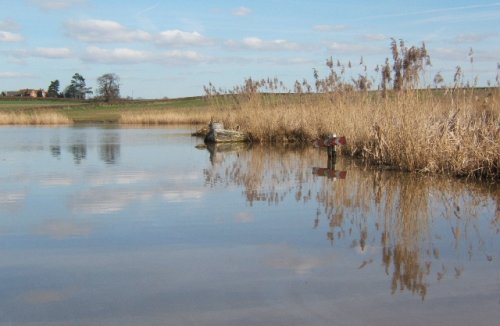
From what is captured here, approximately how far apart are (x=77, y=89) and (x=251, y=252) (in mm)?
111711

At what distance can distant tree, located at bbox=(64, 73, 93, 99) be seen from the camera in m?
110

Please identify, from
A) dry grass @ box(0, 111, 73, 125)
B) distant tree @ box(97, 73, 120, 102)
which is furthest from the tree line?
dry grass @ box(0, 111, 73, 125)

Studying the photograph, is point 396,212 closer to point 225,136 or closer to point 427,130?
point 427,130

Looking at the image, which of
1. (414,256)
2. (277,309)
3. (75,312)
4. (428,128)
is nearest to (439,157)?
(428,128)

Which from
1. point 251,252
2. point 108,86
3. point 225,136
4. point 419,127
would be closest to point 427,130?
point 419,127

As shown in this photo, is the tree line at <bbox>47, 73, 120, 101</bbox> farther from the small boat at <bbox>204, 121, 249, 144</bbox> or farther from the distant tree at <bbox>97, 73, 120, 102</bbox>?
the small boat at <bbox>204, 121, 249, 144</bbox>

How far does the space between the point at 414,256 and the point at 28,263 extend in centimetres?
267

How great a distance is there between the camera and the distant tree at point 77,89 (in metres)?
110

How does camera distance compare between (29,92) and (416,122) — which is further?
(29,92)

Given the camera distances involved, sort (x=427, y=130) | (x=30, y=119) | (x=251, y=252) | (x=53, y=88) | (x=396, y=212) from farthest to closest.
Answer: (x=53, y=88) < (x=30, y=119) < (x=427, y=130) < (x=396, y=212) < (x=251, y=252)

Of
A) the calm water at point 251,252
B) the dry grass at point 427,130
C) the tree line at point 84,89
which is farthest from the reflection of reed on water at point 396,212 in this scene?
the tree line at point 84,89

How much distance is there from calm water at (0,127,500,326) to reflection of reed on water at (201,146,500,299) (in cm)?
2

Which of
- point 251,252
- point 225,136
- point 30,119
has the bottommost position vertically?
point 251,252

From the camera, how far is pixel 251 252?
416 cm
